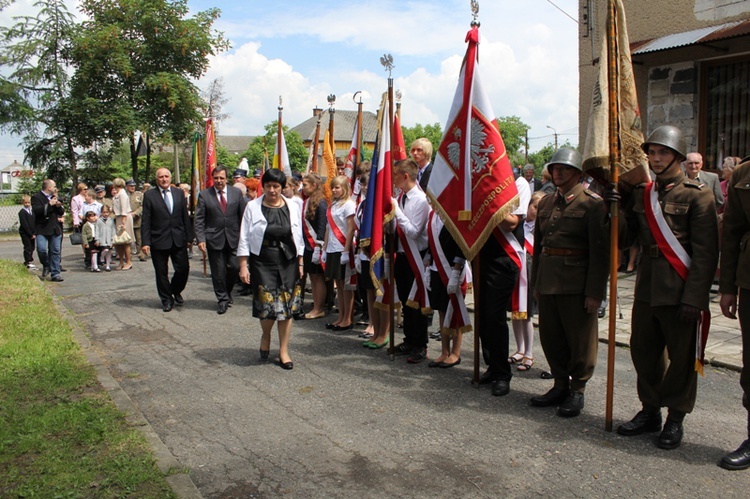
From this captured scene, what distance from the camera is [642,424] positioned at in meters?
4.61

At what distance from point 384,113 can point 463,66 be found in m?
1.38

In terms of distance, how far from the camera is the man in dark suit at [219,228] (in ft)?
32.4

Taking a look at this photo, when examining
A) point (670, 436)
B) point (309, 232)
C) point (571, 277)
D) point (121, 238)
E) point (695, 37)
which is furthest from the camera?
point (121, 238)

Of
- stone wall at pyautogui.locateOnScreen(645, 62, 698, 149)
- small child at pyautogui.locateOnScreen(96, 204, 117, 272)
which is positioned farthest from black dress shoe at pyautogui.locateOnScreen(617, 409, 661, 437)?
small child at pyautogui.locateOnScreen(96, 204, 117, 272)

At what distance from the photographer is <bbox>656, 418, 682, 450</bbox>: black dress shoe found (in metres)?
4.36

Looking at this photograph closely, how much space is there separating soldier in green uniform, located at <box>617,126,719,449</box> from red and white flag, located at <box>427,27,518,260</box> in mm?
1187

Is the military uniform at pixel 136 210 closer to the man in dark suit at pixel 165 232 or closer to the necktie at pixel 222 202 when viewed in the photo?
the man in dark suit at pixel 165 232

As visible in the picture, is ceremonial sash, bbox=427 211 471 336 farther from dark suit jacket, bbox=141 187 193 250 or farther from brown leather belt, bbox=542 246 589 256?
dark suit jacket, bbox=141 187 193 250

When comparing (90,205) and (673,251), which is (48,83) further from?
(673,251)

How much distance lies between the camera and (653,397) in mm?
4535

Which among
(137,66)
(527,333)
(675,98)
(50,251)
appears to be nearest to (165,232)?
(50,251)

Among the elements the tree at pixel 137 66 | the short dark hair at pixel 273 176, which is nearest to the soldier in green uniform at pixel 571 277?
the short dark hair at pixel 273 176

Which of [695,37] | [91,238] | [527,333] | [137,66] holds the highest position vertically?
[137,66]

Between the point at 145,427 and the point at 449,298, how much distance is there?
2951mm
